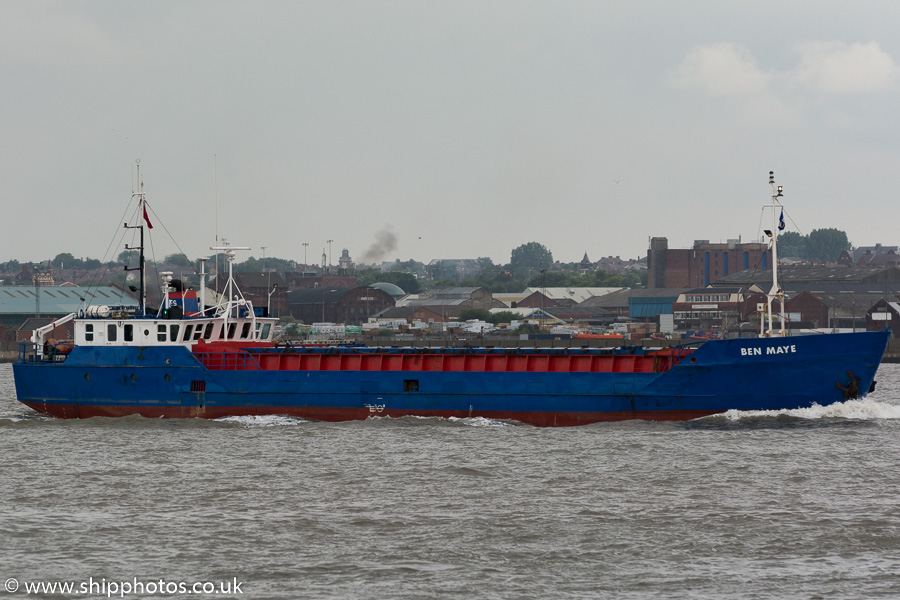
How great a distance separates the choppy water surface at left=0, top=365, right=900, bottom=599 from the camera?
62.6 ft

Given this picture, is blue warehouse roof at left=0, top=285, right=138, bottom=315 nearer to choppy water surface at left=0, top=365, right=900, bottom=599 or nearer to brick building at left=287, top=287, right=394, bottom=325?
brick building at left=287, top=287, right=394, bottom=325

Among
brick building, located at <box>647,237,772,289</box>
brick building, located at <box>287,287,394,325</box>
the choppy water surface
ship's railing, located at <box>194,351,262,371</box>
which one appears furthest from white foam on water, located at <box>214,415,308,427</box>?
brick building, located at <box>647,237,772,289</box>

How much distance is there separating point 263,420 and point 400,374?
561 centimetres

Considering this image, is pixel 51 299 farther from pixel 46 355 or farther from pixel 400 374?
pixel 400 374

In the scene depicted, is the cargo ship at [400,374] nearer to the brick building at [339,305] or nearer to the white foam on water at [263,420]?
the white foam on water at [263,420]

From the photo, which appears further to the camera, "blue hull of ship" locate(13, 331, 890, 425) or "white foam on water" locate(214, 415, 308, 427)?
"white foam on water" locate(214, 415, 308, 427)

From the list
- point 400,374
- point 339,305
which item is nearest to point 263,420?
point 400,374

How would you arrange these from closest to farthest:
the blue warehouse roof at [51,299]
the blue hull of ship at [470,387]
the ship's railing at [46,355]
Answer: the blue hull of ship at [470,387] < the ship's railing at [46,355] < the blue warehouse roof at [51,299]

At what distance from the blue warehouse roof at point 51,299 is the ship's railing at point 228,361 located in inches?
3344

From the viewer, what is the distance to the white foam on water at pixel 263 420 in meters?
39.5

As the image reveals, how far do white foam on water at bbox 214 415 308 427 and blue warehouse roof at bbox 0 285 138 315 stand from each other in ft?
284

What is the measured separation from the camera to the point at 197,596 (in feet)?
59.5

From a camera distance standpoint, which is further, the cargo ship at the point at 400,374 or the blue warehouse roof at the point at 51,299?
the blue warehouse roof at the point at 51,299

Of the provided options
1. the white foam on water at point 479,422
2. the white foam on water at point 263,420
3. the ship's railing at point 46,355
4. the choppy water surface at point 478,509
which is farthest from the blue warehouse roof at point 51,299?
the choppy water surface at point 478,509
